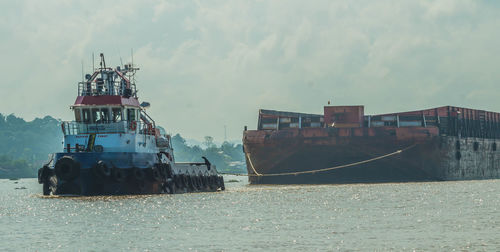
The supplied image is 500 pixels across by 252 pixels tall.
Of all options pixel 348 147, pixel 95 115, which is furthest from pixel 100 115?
pixel 348 147

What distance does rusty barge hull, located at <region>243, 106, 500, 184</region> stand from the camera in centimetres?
6819

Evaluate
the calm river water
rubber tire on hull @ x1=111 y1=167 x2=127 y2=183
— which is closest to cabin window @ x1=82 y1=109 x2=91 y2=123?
rubber tire on hull @ x1=111 y1=167 x2=127 y2=183

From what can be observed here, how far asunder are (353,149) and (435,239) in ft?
134

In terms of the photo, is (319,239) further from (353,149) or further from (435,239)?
(353,149)

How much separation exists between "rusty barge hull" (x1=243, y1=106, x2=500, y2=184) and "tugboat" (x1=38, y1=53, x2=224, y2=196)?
18.3m

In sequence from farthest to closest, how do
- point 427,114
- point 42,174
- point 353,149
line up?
point 427,114, point 353,149, point 42,174

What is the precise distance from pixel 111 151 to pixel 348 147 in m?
27.4

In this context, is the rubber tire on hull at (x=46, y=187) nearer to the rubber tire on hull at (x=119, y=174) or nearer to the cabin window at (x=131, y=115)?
the rubber tire on hull at (x=119, y=174)

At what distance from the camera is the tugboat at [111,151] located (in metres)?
44.4

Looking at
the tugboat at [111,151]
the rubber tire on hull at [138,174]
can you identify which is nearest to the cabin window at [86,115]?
the tugboat at [111,151]

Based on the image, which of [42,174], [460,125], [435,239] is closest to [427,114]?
[460,125]

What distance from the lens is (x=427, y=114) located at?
77.4 metres

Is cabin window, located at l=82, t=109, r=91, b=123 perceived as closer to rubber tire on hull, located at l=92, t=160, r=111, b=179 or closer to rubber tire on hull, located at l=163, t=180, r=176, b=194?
rubber tire on hull, located at l=92, t=160, r=111, b=179

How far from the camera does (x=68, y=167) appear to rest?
44.3m
